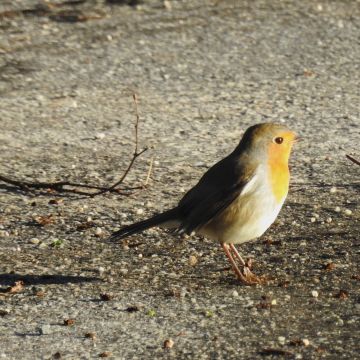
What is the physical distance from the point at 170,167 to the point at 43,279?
2.12 meters

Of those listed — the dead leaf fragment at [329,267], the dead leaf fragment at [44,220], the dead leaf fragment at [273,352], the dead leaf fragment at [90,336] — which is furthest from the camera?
the dead leaf fragment at [44,220]

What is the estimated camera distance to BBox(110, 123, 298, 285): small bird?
21.5ft

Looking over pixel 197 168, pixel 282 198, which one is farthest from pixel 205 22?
pixel 282 198

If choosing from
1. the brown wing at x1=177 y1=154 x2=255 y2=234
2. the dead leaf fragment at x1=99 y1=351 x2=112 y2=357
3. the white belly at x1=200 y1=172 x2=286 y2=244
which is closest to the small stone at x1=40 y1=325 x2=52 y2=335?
the dead leaf fragment at x1=99 y1=351 x2=112 y2=357

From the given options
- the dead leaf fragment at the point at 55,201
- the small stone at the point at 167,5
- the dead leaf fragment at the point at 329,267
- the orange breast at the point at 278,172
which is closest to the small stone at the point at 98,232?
the dead leaf fragment at the point at 55,201

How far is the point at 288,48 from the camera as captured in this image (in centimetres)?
1136

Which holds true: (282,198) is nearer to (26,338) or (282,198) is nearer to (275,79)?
(26,338)

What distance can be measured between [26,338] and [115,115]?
13.3ft

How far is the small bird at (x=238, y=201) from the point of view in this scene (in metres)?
6.57

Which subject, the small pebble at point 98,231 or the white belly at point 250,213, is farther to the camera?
the small pebble at point 98,231

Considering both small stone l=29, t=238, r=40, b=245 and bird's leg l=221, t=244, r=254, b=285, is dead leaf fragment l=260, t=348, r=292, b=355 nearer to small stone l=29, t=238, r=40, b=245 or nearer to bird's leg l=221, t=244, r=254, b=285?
bird's leg l=221, t=244, r=254, b=285

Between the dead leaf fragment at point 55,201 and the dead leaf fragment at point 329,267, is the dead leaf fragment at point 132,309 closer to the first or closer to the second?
the dead leaf fragment at point 329,267

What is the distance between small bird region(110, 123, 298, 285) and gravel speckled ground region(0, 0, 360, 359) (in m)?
0.30

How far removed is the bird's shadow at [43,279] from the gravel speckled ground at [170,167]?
0.05 ft
